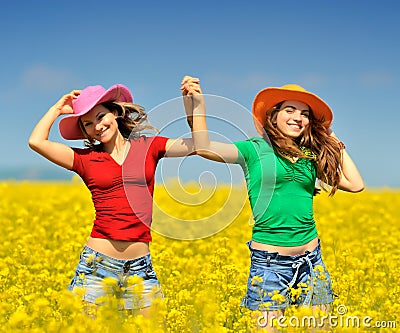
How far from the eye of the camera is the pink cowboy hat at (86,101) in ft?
13.0

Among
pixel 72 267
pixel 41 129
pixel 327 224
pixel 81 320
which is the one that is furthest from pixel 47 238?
pixel 81 320

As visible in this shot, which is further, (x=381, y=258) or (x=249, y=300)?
(x=381, y=258)

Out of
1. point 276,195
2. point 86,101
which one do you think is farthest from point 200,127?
point 86,101

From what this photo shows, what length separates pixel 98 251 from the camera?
3918 mm

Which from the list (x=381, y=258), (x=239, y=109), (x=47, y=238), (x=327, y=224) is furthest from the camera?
(x=327, y=224)

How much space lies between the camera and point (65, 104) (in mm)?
4109

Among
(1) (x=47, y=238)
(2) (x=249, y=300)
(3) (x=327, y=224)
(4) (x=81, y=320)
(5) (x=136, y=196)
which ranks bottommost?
(4) (x=81, y=320)

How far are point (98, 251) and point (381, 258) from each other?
3578 mm

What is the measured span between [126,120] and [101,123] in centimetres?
21

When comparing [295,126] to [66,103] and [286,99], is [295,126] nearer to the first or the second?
[286,99]

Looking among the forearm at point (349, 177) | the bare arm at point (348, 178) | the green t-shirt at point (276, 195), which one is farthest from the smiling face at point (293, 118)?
the forearm at point (349, 177)

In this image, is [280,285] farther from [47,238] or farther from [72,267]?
[47,238]

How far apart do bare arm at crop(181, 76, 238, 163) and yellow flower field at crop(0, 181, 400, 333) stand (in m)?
0.24

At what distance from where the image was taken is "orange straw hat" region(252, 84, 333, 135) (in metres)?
4.05
